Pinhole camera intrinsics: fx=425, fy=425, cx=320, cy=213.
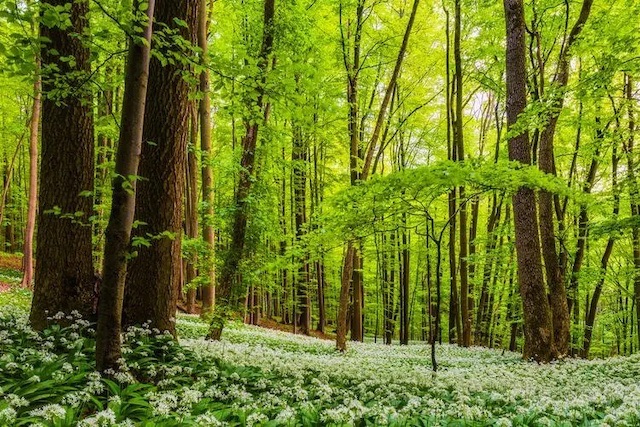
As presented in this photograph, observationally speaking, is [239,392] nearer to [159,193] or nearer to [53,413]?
[53,413]

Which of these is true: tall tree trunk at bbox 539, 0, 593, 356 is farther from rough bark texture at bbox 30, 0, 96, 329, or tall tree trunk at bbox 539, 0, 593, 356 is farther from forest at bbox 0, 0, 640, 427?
rough bark texture at bbox 30, 0, 96, 329

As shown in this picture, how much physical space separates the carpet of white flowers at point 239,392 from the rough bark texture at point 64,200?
1.29 feet

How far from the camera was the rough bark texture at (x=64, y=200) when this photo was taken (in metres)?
6.12

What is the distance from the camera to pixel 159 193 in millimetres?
6289

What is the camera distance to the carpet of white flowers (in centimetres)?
363

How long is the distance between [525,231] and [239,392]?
299 inches

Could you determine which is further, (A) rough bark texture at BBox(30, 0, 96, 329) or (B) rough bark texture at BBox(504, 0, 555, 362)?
(B) rough bark texture at BBox(504, 0, 555, 362)

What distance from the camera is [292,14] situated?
33.8 ft

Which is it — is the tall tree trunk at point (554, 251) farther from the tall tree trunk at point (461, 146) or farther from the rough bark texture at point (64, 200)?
the rough bark texture at point (64, 200)

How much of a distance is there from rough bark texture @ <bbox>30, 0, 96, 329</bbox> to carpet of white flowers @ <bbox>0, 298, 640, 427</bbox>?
A: 394 millimetres

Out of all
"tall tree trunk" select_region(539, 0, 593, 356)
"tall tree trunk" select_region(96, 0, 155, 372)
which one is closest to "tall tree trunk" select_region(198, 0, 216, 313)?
"tall tree trunk" select_region(96, 0, 155, 372)

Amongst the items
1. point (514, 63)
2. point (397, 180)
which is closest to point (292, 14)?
point (514, 63)

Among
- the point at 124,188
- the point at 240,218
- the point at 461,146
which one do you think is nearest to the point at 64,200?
the point at 124,188

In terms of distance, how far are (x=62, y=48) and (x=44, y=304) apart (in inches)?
148
